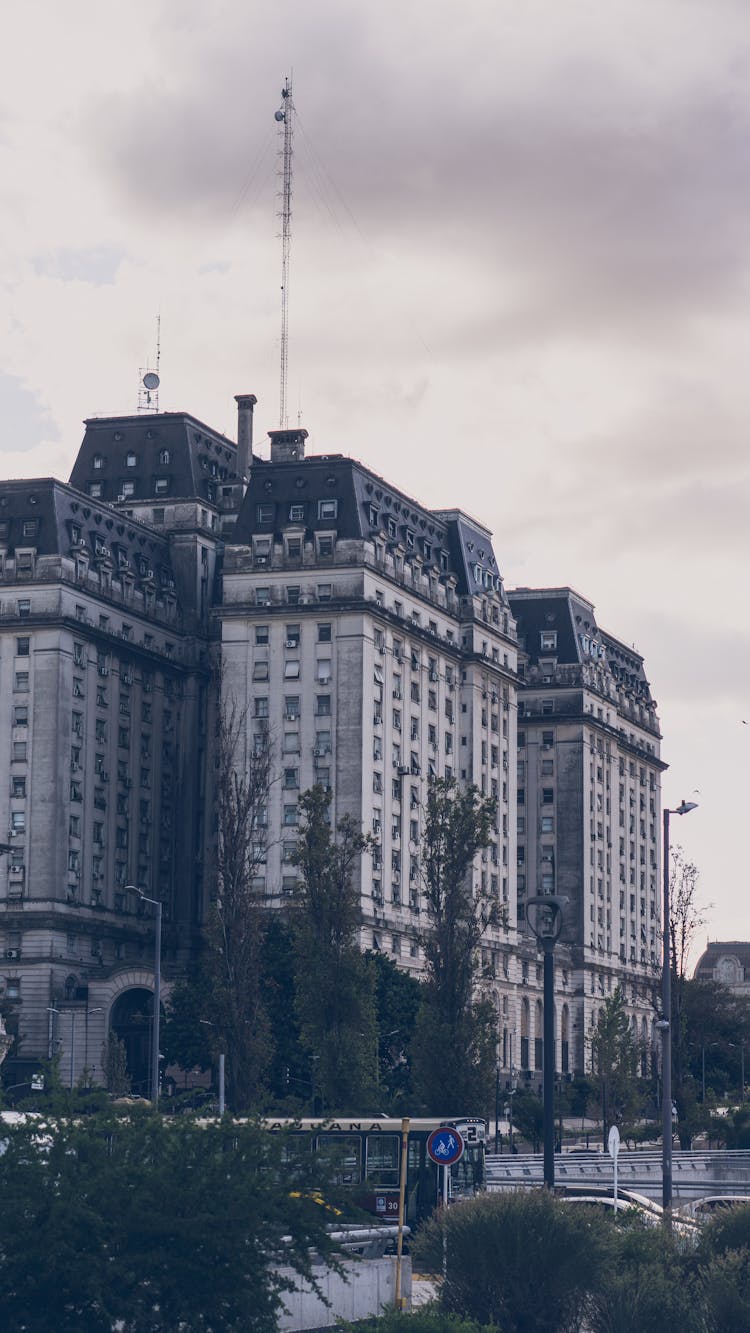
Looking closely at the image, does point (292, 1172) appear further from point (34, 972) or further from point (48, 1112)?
point (34, 972)

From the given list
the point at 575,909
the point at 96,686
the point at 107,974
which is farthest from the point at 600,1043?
the point at 575,909

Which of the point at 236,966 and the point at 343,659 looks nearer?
the point at 236,966

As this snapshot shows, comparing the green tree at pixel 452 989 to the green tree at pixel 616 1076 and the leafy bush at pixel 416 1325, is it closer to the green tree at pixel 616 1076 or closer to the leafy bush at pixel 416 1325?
the green tree at pixel 616 1076

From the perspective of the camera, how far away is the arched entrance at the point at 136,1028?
132625 mm

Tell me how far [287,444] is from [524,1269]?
394ft

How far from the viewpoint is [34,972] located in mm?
130875

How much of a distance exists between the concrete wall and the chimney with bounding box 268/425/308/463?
114901mm

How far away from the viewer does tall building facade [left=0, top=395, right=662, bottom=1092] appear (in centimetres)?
13425

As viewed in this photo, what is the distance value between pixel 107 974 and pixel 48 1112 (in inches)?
4151

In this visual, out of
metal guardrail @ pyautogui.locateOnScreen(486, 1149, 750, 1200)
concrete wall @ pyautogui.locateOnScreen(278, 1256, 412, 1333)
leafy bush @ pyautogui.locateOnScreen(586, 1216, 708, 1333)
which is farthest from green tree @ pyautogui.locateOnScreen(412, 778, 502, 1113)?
leafy bush @ pyautogui.locateOnScreen(586, 1216, 708, 1333)

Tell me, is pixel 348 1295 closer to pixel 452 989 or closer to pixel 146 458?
pixel 452 989

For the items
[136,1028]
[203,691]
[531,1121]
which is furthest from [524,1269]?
[203,691]

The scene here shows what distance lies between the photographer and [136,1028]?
134 metres

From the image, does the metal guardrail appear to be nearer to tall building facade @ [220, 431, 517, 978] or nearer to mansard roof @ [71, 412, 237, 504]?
tall building facade @ [220, 431, 517, 978]
